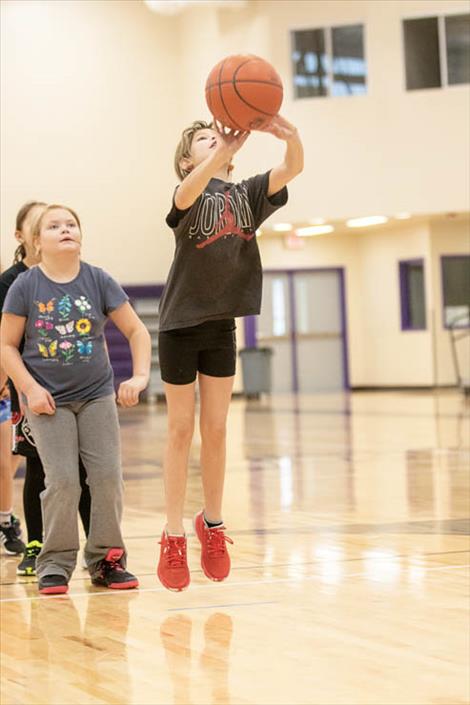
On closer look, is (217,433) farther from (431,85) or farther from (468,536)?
(431,85)

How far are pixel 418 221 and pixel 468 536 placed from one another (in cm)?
1713

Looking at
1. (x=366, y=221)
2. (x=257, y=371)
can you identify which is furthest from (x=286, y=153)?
(x=257, y=371)

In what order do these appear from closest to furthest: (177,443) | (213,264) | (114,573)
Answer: (213,264)
(177,443)
(114,573)

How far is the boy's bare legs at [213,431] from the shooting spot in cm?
429

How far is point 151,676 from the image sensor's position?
345 cm

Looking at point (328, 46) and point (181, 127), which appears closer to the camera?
point (328, 46)

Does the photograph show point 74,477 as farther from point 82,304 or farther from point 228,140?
point 228,140

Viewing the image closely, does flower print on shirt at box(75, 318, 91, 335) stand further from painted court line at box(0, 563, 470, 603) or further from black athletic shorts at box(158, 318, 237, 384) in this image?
painted court line at box(0, 563, 470, 603)

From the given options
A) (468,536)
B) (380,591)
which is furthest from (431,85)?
(380,591)

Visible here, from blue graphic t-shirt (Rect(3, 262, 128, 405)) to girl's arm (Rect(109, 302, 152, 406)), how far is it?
97 mm

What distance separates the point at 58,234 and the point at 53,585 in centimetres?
141

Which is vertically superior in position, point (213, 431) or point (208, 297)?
point (208, 297)

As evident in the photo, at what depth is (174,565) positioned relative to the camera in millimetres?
4293

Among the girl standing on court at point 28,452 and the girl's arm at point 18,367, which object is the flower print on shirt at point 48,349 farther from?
the girl standing on court at point 28,452
